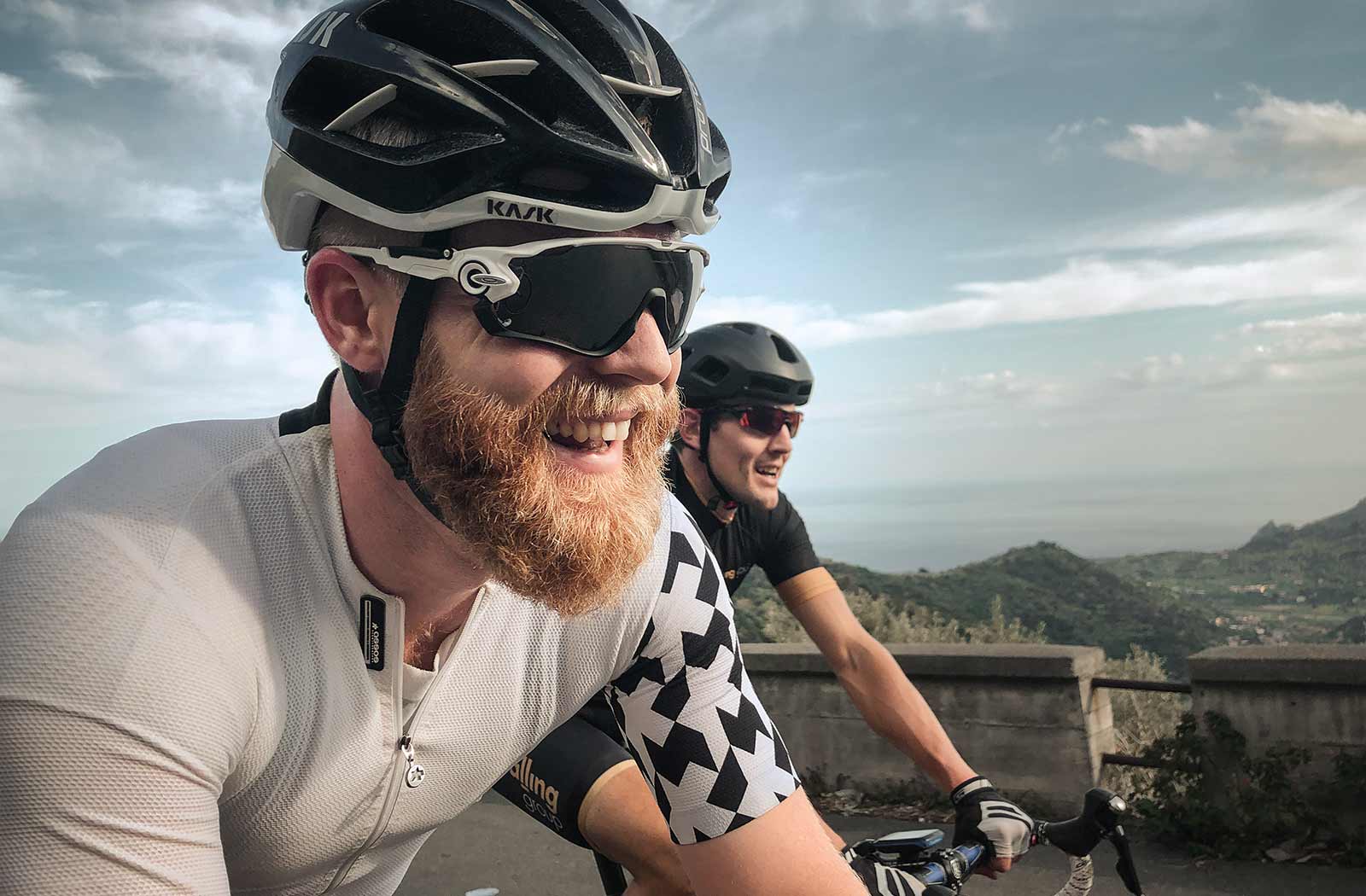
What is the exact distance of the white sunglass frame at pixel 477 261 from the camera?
5.83 feet

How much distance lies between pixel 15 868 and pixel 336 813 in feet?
1.86

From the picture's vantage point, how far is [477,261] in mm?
1788

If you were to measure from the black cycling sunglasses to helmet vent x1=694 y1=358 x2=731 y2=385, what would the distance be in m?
3.17

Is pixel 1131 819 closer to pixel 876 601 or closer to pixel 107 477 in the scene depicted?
pixel 876 601

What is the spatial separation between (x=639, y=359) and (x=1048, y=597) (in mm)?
12374

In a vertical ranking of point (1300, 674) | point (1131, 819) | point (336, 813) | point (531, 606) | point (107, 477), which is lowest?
point (1131, 819)

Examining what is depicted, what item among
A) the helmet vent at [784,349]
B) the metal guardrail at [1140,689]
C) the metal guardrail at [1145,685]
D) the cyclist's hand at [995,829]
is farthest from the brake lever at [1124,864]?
the metal guardrail at [1145,685]

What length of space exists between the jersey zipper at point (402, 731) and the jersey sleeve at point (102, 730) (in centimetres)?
33

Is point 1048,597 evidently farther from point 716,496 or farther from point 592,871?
point 716,496

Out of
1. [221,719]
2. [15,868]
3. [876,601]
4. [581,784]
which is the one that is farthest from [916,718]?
[876,601]

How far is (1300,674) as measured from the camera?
5.84 m

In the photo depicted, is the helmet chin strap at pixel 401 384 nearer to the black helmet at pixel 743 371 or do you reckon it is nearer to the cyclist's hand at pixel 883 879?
the cyclist's hand at pixel 883 879

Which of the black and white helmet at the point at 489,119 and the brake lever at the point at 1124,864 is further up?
the black and white helmet at the point at 489,119

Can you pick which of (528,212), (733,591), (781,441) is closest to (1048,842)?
(528,212)
